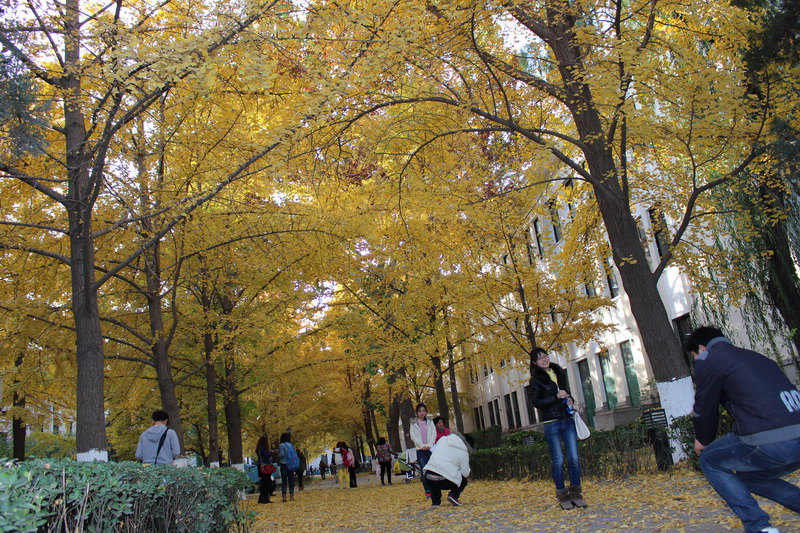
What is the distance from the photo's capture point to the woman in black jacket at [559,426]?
7.11 metres

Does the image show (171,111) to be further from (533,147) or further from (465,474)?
(465,474)

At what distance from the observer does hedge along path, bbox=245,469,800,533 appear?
5.54 m

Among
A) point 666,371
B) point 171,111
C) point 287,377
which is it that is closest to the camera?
point 666,371

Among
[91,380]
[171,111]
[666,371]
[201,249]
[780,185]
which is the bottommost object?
[666,371]

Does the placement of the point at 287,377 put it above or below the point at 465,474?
above

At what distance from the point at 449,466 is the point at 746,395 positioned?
614cm

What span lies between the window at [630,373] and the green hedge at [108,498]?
17.6 metres

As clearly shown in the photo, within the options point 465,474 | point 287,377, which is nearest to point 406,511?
point 465,474

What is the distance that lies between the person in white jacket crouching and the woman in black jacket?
7.49 ft

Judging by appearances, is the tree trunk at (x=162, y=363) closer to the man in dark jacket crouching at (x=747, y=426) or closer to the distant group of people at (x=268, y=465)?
the distant group of people at (x=268, y=465)

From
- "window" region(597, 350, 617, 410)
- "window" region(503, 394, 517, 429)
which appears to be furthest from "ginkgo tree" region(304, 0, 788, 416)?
"window" region(503, 394, 517, 429)

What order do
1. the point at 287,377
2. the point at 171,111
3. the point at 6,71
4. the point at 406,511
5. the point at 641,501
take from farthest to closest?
1. the point at 287,377
2. the point at 171,111
3. the point at 406,511
4. the point at 6,71
5. the point at 641,501

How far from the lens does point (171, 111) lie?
1102cm

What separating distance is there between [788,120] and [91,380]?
9703 millimetres
